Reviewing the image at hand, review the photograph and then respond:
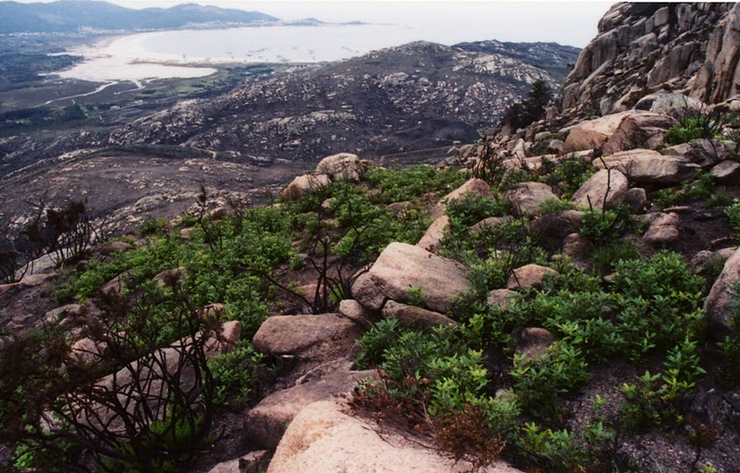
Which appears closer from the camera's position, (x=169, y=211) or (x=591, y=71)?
(x=169, y=211)

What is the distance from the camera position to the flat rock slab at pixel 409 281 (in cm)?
497

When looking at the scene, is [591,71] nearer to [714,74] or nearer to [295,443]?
[714,74]

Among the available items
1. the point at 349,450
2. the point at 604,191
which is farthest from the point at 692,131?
the point at 349,450

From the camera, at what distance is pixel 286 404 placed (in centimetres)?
385

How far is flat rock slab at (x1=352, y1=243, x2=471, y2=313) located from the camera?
16.3 ft

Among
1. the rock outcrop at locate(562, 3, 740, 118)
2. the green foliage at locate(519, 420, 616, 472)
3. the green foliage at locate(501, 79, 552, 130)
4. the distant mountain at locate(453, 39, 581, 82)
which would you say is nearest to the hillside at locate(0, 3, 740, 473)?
the green foliage at locate(519, 420, 616, 472)

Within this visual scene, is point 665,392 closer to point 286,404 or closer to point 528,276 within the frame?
point 528,276

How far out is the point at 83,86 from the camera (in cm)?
9594

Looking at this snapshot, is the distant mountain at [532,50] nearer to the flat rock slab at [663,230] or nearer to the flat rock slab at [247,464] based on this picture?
the flat rock slab at [663,230]

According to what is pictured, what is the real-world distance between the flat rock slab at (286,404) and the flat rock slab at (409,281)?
3.55 ft

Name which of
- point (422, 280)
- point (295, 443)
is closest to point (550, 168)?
point (422, 280)

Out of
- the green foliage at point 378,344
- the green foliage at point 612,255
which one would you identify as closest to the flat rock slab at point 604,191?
the green foliage at point 612,255

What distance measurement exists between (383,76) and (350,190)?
162 ft

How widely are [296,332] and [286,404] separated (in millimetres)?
1567
